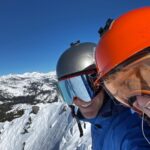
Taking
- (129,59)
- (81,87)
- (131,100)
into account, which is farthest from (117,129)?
(81,87)

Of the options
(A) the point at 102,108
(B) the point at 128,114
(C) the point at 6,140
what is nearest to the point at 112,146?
(B) the point at 128,114

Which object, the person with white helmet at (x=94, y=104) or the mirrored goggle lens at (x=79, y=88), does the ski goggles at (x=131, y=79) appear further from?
the mirrored goggle lens at (x=79, y=88)

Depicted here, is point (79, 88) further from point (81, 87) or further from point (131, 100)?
point (131, 100)

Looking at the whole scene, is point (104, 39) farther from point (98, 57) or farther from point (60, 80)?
point (60, 80)

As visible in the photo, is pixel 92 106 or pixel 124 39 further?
pixel 92 106

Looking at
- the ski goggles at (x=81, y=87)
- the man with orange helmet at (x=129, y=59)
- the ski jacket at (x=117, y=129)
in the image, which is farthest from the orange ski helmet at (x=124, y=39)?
the ski goggles at (x=81, y=87)

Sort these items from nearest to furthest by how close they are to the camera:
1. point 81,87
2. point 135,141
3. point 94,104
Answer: point 135,141, point 94,104, point 81,87
